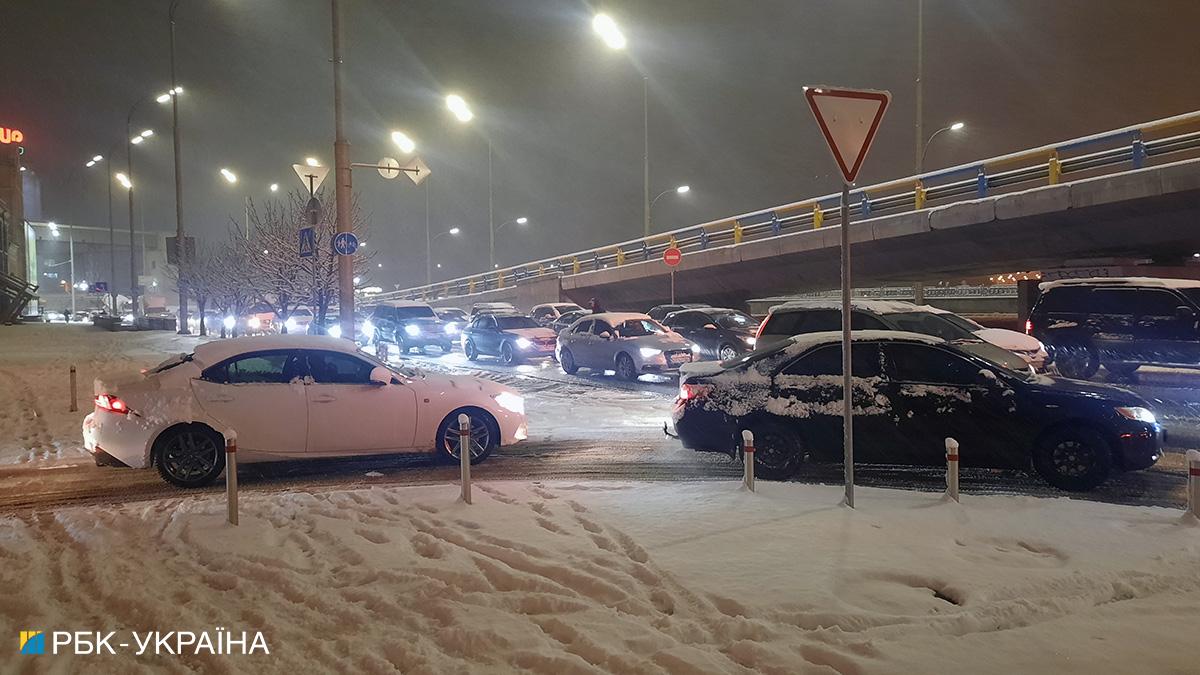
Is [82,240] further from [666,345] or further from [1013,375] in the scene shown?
[1013,375]

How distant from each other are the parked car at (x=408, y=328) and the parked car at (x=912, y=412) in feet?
69.1

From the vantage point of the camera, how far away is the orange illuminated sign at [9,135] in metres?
77.1

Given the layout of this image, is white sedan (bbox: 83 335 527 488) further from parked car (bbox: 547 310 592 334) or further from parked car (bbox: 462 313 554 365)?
parked car (bbox: 547 310 592 334)

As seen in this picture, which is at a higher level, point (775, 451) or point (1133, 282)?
point (1133, 282)

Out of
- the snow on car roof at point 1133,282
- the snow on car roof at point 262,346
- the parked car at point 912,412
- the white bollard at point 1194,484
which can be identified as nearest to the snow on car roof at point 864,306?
the snow on car roof at point 1133,282

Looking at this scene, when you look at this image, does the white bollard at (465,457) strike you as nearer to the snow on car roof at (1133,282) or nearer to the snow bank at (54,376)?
the snow bank at (54,376)

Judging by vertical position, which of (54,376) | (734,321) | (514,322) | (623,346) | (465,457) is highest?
(514,322)

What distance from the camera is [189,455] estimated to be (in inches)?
333

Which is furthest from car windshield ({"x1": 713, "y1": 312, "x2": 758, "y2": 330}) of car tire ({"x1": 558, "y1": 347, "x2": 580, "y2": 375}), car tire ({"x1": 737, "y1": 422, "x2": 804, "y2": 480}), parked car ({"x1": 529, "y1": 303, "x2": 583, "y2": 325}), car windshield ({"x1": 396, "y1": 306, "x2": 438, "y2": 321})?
car tire ({"x1": 737, "y1": 422, "x2": 804, "y2": 480})

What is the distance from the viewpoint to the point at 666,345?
1906 centimetres

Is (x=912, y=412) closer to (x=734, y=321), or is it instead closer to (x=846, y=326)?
(x=846, y=326)

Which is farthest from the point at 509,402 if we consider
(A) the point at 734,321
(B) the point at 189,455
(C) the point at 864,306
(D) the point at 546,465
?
(A) the point at 734,321

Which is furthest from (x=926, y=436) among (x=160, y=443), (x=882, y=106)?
(x=160, y=443)

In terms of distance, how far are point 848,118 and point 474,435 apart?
5445mm
